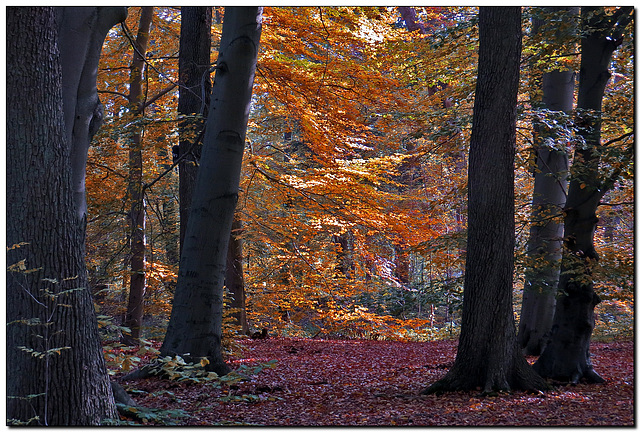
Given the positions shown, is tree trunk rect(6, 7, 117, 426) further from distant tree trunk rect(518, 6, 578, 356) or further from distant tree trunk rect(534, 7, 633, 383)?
distant tree trunk rect(518, 6, 578, 356)

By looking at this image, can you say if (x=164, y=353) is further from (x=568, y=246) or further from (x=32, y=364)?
(x=568, y=246)

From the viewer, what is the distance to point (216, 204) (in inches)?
227

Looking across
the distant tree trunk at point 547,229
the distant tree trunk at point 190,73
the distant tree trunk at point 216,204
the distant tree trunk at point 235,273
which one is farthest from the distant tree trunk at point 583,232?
the distant tree trunk at point 235,273

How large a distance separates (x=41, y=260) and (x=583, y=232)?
5.59 metres

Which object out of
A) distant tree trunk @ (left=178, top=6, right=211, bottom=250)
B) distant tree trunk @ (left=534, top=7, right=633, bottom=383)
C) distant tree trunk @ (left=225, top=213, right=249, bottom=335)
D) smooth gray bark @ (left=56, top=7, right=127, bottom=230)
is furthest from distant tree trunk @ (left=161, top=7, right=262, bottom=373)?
distant tree trunk @ (left=225, top=213, right=249, bottom=335)

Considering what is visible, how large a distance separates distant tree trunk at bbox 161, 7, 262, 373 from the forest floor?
587 millimetres

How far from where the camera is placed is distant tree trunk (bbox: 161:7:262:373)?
224 inches

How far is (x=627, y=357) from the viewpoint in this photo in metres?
8.41

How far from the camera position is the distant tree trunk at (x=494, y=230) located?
5016mm

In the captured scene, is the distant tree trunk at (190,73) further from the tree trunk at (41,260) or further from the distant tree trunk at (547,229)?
the distant tree trunk at (547,229)

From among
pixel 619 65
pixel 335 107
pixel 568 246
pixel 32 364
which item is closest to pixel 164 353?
pixel 32 364

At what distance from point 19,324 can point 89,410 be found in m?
0.69

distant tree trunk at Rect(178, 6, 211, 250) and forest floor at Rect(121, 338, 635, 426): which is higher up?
distant tree trunk at Rect(178, 6, 211, 250)

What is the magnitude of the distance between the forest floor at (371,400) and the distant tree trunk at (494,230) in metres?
0.29
